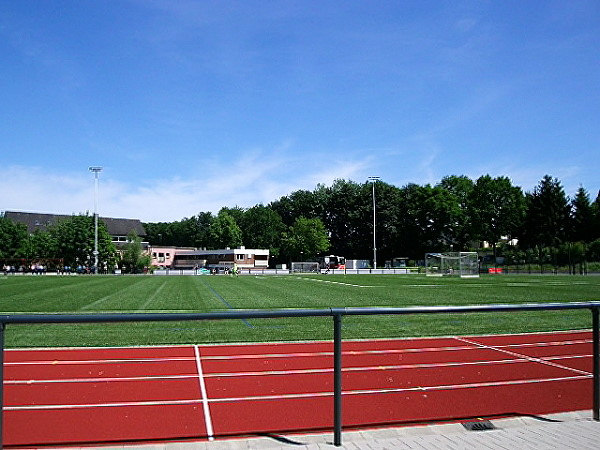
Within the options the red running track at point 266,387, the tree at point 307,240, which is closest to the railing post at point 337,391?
the red running track at point 266,387

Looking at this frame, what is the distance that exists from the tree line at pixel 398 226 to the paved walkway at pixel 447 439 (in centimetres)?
6162

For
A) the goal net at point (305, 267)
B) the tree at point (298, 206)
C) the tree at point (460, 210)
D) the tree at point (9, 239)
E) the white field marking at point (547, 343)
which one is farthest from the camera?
the tree at point (298, 206)

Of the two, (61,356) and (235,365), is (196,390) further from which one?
(61,356)

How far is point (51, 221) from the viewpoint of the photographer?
12194 cm

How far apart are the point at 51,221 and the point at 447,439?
131m

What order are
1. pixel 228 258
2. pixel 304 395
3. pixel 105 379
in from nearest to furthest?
pixel 304 395 < pixel 105 379 < pixel 228 258

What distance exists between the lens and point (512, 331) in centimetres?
1293

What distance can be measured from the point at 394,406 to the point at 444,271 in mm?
54426

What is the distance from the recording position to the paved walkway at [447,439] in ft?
15.4

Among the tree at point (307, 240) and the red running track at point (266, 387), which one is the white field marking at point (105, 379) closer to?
the red running track at point (266, 387)

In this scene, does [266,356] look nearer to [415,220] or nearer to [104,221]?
[415,220]

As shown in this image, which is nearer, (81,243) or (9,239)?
(81,243)

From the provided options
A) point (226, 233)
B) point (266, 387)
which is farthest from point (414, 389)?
point (226, 233)

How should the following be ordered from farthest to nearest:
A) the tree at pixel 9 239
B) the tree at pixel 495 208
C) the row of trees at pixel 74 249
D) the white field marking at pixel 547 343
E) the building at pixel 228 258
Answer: the building at pixel 228 258 → the tree at pixel 495 208 → the tree at pixel 9 239 → the row of trees at pixel 74 249 → the white field marking at pixel 547 343
